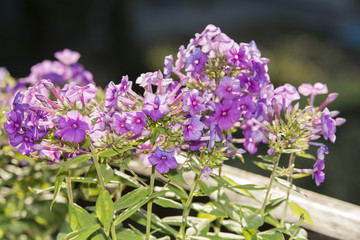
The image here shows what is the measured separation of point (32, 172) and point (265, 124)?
0.89 meters

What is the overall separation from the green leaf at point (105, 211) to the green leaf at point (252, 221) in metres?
0.28

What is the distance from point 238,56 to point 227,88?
90mm

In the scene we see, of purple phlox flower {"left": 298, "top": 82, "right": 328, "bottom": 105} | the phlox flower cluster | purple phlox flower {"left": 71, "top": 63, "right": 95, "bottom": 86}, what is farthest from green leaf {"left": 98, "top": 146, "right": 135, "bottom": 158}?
purple phlox flower {"left": 71, "top": 63, "right": 95, "bottom": 86}

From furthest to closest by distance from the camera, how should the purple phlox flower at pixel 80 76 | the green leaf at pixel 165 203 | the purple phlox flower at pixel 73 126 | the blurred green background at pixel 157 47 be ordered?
the blurred green background at pixel 157 47 < the purple phlox flower at pixel 80 76 < the green leaf at pixel 165 203 < the purple phlox flower at pixel 73 126

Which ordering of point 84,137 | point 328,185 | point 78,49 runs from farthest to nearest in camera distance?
point 78,49 → point 328,185 → point 84,137

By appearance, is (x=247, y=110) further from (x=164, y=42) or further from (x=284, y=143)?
(x=164, y=42)

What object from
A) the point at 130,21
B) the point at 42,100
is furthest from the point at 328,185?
the point at 130,21

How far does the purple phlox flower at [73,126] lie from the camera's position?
91 centimetres

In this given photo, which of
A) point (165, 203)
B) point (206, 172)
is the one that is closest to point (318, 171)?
point (206, 172)

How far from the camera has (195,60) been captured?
1047 mm

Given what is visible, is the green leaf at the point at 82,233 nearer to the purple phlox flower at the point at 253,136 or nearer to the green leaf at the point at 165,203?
the green leaf at the point at 165,203

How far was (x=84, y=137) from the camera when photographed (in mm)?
916

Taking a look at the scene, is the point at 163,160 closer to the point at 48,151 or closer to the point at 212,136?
the point at 212,136

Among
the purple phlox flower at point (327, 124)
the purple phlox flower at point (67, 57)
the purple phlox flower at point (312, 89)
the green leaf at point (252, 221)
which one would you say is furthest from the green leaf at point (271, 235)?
the purple phlox flower at point (67, 57)
